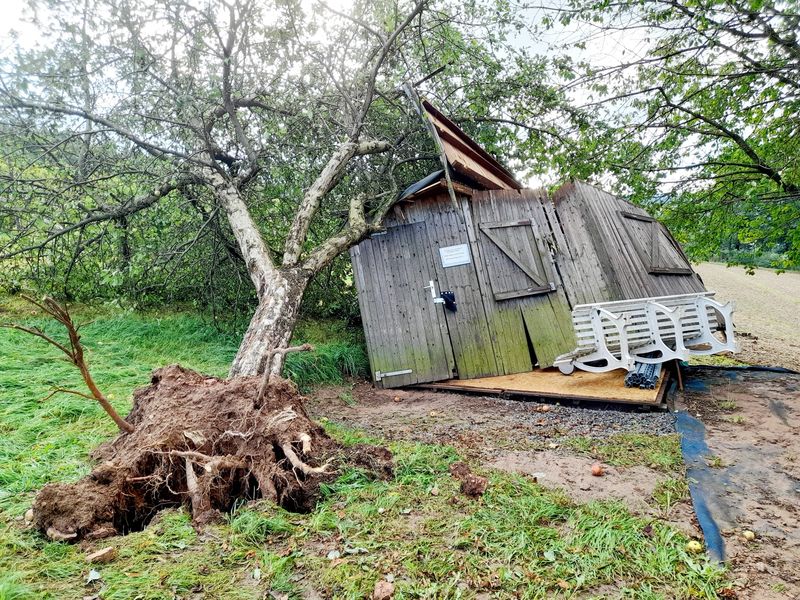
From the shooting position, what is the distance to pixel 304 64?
6676 mm

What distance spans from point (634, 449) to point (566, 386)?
1924 millimetres

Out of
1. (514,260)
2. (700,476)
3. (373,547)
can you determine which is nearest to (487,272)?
(514,260)

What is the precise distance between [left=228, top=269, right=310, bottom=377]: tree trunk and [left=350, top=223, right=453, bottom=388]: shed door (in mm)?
1667

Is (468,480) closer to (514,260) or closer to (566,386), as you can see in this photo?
(566,386)

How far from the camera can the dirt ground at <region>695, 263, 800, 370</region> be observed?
30.3ft

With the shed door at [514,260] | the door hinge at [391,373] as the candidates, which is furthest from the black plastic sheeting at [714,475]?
the door hinge at [391,373]

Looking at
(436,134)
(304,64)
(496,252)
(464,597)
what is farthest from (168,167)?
(464,597)

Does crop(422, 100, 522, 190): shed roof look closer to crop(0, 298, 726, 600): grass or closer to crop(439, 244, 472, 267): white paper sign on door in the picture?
crop(439, 244, 472, 267): white paper sign on door

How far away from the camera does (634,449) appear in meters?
3.69

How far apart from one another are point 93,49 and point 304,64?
9.41 ft

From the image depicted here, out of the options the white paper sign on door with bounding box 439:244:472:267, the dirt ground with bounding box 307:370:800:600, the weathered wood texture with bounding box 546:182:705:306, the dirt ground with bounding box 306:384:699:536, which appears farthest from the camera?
the white paper sign on door with bounding box 439:244:472:267

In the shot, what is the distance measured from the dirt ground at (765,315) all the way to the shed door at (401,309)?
21.8 ft

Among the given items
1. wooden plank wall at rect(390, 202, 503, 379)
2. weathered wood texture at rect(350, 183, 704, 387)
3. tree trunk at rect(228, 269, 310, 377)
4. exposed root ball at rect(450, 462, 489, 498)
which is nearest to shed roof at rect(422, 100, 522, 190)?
weathered wood texture at rect(350, 183, 704, 387)

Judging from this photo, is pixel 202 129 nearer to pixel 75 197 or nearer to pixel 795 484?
pixel 75 197
